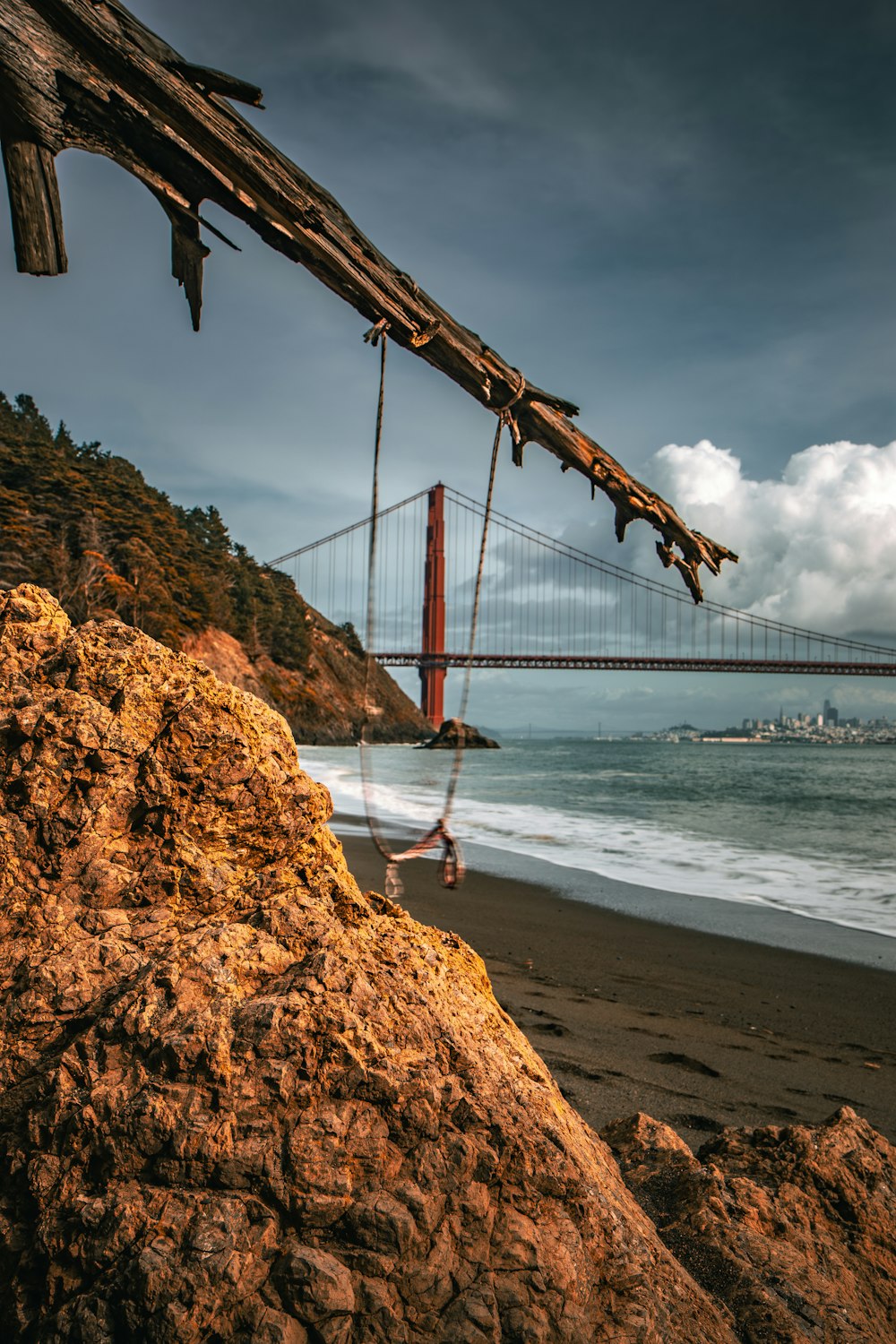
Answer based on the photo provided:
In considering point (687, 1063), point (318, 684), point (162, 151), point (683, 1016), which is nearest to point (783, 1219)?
point (162, 151)

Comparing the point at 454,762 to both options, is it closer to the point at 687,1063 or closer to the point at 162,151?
the point at 162,151

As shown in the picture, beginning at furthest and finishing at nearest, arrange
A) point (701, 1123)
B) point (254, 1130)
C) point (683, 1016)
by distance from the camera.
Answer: point (683, 1016)
point (701, 1123)
point (254, 1130)

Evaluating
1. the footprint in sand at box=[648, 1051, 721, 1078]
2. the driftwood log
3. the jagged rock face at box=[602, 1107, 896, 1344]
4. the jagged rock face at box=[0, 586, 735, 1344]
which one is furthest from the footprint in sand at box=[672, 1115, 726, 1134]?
the driftwood log

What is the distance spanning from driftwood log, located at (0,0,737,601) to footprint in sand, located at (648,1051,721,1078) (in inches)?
129

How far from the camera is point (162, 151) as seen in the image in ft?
3.90

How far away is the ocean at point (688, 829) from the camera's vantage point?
31.0 ft

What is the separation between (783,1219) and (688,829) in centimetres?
1629

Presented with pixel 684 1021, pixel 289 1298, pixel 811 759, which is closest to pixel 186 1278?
pixel 289 1298

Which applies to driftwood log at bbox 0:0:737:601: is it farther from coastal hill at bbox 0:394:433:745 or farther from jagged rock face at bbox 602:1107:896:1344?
coastal hill at bbox 0:394:433:745

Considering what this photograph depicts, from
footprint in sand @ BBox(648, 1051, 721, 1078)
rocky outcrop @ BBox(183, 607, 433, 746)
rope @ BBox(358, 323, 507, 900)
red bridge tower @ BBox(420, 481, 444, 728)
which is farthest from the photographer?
red bridge tower @ BBox(420, 481, 444, 728)

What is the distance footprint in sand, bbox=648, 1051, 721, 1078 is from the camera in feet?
11.1

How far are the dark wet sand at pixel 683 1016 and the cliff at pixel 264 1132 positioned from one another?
183cm

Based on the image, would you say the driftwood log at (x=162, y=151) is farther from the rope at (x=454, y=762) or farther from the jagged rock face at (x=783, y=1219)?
the jagged rock face at (x=783, y=1219)

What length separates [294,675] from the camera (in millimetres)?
52031
